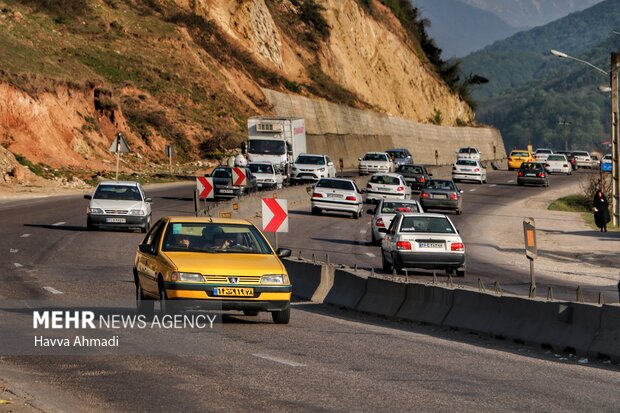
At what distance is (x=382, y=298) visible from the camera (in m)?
20.8

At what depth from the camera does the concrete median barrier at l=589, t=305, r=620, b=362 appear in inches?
573

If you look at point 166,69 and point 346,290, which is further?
point 166,69

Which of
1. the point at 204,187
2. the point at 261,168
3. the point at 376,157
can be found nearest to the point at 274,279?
the point at 204,187

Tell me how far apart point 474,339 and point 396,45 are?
11245cm

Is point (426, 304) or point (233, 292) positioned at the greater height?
point (233, 292)

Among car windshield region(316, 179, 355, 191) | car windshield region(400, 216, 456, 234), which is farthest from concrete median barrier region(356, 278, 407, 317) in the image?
car windshield region(316, 179, 355, 191)

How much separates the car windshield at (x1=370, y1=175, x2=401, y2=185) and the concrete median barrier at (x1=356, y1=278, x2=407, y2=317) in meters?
35.4

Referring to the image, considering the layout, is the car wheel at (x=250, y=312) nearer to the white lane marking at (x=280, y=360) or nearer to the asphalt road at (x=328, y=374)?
the asphalt road at (x=328, y=374)

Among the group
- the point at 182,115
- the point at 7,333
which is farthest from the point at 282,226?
the point at 182,115

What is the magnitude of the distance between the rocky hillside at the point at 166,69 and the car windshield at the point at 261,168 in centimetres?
1027

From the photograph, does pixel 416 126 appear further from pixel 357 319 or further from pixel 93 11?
pixel 357 319

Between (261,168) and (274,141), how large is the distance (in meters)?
3.71

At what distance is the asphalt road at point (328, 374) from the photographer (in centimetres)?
1112

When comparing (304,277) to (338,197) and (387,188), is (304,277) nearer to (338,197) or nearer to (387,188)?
(338,197)
